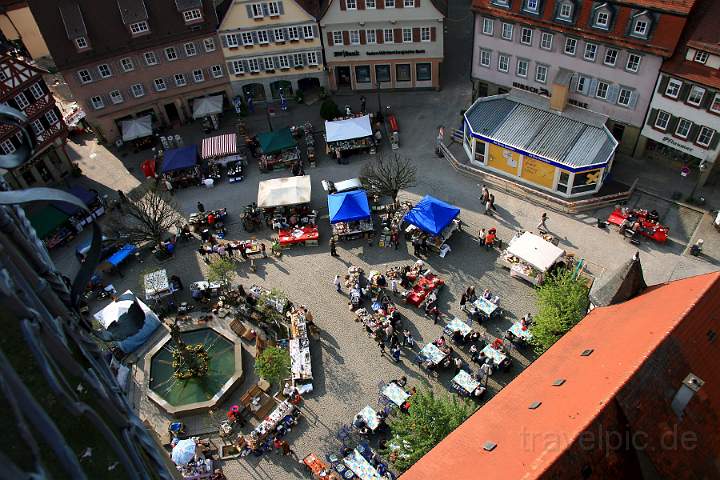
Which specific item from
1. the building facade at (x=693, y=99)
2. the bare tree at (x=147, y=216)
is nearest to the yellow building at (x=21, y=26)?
the bare tree at (x=147, y=216)

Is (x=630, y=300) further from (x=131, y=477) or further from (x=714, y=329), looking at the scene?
(x=131, y=477)

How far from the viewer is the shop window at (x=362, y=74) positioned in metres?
52.8

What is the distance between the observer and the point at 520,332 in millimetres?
34312

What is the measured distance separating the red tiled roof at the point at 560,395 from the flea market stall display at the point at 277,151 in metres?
27.0

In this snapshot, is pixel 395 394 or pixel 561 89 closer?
pixel 395 394

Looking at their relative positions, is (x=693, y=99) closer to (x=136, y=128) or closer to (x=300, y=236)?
(x=300, y=236)

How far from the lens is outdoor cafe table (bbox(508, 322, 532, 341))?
3400cm

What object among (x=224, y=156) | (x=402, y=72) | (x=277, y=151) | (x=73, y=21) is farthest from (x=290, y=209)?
(x=73, y=21)

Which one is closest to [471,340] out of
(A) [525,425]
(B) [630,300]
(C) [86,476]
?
(B) [630,300]

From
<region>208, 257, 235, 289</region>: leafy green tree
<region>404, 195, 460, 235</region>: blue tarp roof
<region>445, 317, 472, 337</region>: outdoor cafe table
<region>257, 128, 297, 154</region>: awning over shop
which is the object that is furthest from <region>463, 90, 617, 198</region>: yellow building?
<region>208, 257, 235, 289</region>: leafy green tree

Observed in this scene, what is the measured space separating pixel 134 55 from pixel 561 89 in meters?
32.1

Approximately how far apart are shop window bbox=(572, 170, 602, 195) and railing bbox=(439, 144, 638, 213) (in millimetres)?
775

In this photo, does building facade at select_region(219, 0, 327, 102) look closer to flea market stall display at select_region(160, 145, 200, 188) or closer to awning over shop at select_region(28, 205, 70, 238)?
flea market stall display at select_region(160, 145, 200, 188)

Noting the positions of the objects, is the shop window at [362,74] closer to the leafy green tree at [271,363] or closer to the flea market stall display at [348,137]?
the flea market stall display at [348,137]
